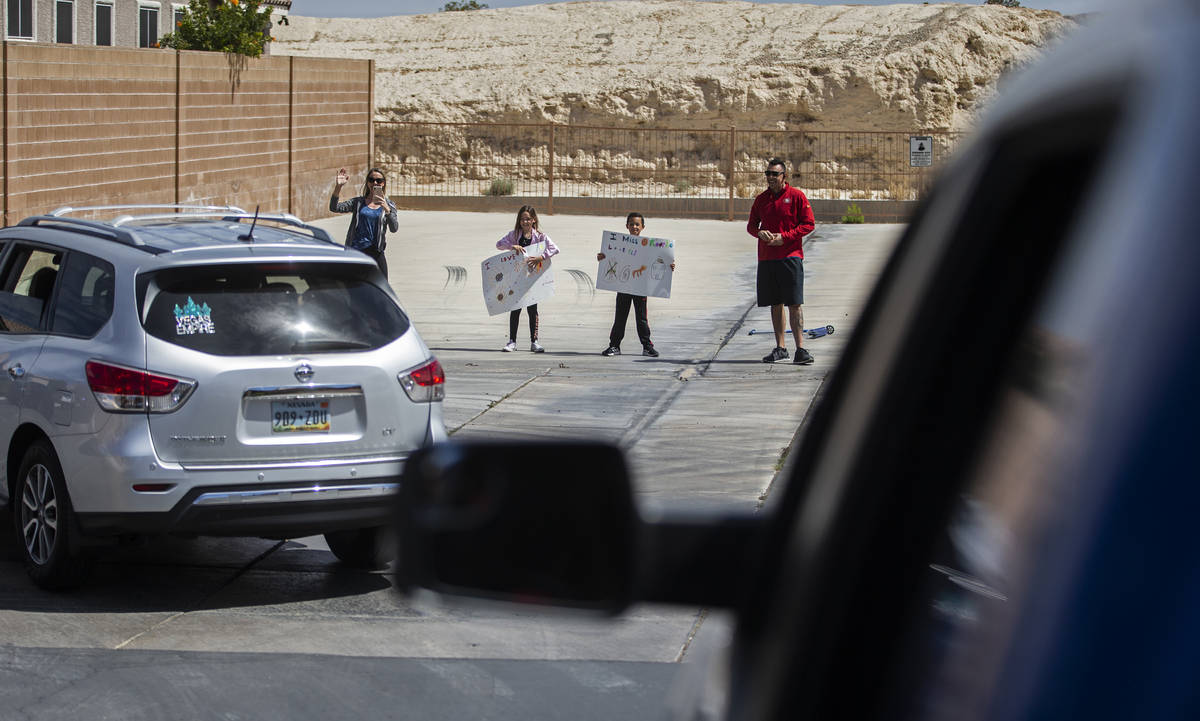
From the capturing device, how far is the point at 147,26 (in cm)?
3981

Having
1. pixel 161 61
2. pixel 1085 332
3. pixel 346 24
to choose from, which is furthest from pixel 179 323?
pixel 346 24

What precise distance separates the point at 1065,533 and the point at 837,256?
24521 millimetres

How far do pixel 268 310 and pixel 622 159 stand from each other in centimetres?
3973

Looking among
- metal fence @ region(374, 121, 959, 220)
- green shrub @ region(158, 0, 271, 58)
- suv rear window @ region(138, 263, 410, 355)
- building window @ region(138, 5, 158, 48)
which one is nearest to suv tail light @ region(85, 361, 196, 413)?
suv rear window @ region(138, 263, 410, 355)

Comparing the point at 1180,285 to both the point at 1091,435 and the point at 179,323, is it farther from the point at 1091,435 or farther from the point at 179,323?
the point at 179,323

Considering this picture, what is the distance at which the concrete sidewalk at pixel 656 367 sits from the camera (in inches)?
398

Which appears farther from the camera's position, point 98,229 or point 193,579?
point 98,229

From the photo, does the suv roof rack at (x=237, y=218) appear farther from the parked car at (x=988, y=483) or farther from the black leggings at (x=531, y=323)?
the parked car at (x=988, y=483)

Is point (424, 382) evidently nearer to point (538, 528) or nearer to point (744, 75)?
point (538, 528)

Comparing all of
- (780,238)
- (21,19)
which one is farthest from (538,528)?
(21,19)

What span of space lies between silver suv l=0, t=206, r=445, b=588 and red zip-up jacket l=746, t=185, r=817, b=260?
22.0ft

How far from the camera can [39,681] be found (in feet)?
18.6

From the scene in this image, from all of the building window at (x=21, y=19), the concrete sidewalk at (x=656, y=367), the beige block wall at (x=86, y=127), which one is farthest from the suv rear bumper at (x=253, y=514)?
the building window at (x=21, y=19)

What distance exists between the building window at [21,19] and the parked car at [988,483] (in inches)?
1378
